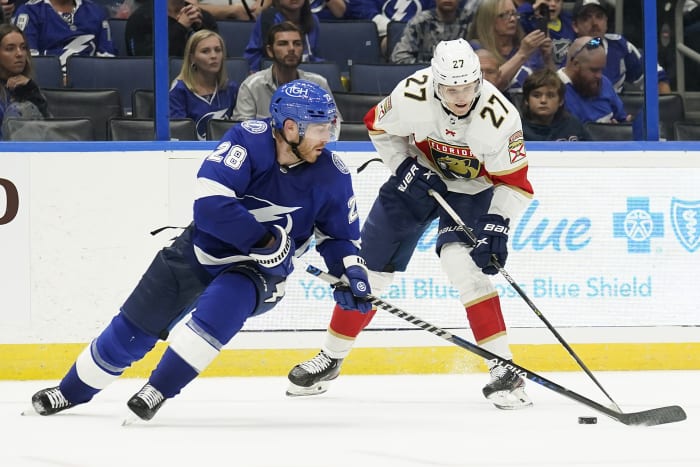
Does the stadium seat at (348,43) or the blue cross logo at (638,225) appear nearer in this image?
the blue cross logo at (638,225)

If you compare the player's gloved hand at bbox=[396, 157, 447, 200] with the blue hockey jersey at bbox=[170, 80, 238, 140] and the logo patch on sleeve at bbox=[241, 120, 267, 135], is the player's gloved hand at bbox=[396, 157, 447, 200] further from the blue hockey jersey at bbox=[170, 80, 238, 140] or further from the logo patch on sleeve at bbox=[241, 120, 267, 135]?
the blue hockey jersey at bbox=[170, 80, 238, 140]

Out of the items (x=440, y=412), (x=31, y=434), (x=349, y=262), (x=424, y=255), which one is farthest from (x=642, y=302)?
(x=31, y=434)

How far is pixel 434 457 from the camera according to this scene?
301cm

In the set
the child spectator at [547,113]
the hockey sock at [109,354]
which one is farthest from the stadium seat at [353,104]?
the hockey sock at [109,354]

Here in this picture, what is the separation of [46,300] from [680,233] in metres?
2.60

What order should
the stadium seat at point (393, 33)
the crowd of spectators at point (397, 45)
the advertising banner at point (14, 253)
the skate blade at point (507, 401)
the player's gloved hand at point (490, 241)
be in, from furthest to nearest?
the stadium seat at point (393, 33), the crowd of spectators at point (397, 45), the advertising banner at point (14, 253), the skate blade at point (507, 401), the player's gloved hand at point (490, 241)

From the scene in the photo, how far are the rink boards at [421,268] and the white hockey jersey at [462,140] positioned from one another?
74 cm

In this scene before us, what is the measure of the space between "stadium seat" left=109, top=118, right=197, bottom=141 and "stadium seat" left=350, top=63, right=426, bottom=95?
0.81m

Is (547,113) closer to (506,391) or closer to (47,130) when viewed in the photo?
(506,391)

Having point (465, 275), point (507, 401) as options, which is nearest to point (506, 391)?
point (507, 401)

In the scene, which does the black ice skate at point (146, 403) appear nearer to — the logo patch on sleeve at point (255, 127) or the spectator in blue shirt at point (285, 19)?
the logo patch on sleeve at point (255, 127)

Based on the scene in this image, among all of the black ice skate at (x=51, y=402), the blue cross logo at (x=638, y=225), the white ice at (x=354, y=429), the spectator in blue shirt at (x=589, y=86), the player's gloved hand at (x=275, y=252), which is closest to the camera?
the white ice at (x=354, y=429)

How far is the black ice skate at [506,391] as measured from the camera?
395 centimetres

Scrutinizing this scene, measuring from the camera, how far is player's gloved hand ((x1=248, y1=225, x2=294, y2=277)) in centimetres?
345
